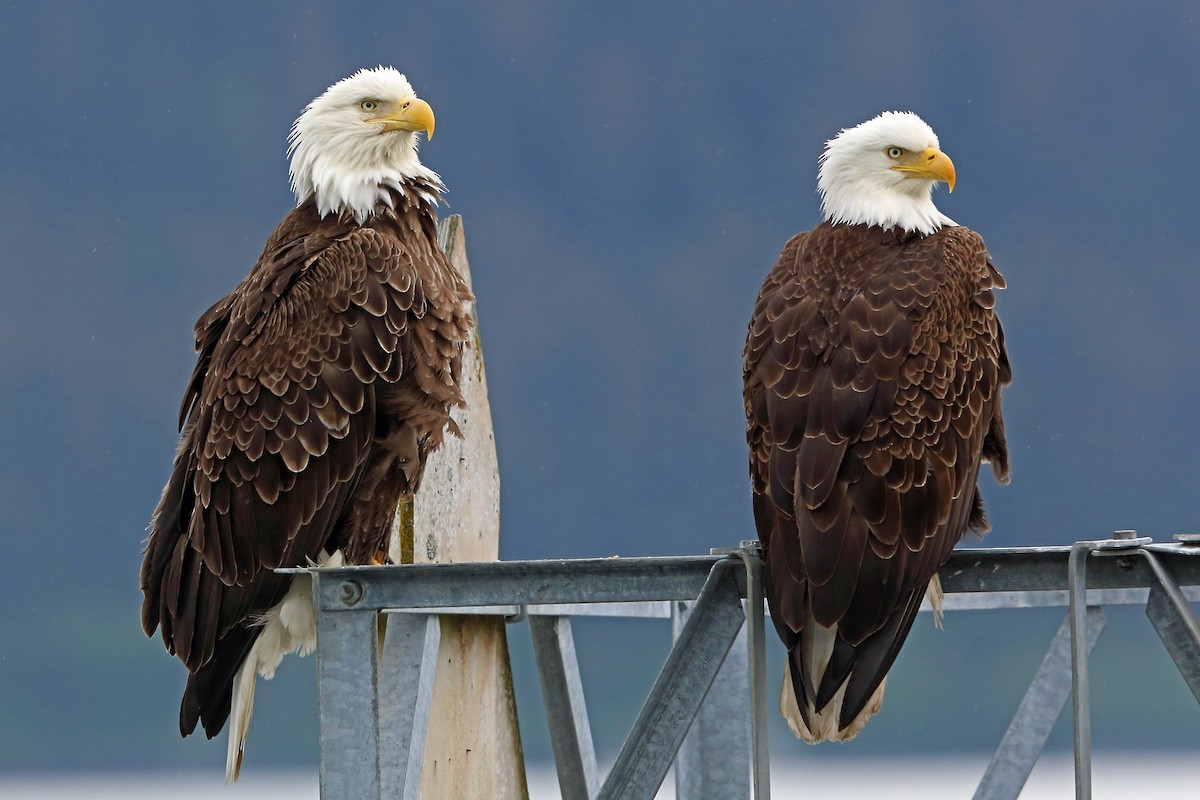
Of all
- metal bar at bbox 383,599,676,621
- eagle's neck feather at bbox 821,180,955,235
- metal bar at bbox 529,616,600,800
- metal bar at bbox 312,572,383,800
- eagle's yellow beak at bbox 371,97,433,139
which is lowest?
metal bar at bbox 312,572,383,800

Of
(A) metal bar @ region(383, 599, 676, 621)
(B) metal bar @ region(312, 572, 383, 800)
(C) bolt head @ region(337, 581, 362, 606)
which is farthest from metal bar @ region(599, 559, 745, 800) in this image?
(A) metal bar @ region(383, 599, 676, 621)

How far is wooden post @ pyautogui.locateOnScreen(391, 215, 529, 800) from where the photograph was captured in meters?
4.23

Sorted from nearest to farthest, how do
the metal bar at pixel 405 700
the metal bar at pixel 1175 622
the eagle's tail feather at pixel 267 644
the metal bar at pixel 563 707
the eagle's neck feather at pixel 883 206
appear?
the metal bar at pixel 1175 622
the metal bar at pixel 405 700
the eagle's neck feather at pixel 883 206
the metal bar at pixel 563 707
the eagle's tail feather at pixel 267 644

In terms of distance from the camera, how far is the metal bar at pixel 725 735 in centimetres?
425

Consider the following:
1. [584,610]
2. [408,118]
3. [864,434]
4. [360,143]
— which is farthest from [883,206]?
[360,143]

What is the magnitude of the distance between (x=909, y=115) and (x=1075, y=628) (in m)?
1.97

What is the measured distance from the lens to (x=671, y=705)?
2488mm

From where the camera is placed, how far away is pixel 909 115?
3.96 metres

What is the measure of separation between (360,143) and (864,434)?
2.08m

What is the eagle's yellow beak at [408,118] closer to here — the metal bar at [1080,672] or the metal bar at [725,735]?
the metal bar at [725,735]

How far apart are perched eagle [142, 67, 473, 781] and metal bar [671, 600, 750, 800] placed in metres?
1.00

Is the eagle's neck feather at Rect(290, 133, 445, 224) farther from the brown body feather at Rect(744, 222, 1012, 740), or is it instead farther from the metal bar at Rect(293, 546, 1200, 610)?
the metal bar at Rect(293, 546, 1200, 610)

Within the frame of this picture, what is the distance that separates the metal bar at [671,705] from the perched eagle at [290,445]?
169cm

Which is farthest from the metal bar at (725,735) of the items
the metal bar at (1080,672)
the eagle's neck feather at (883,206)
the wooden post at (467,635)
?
the metal bar at (1080,672)
